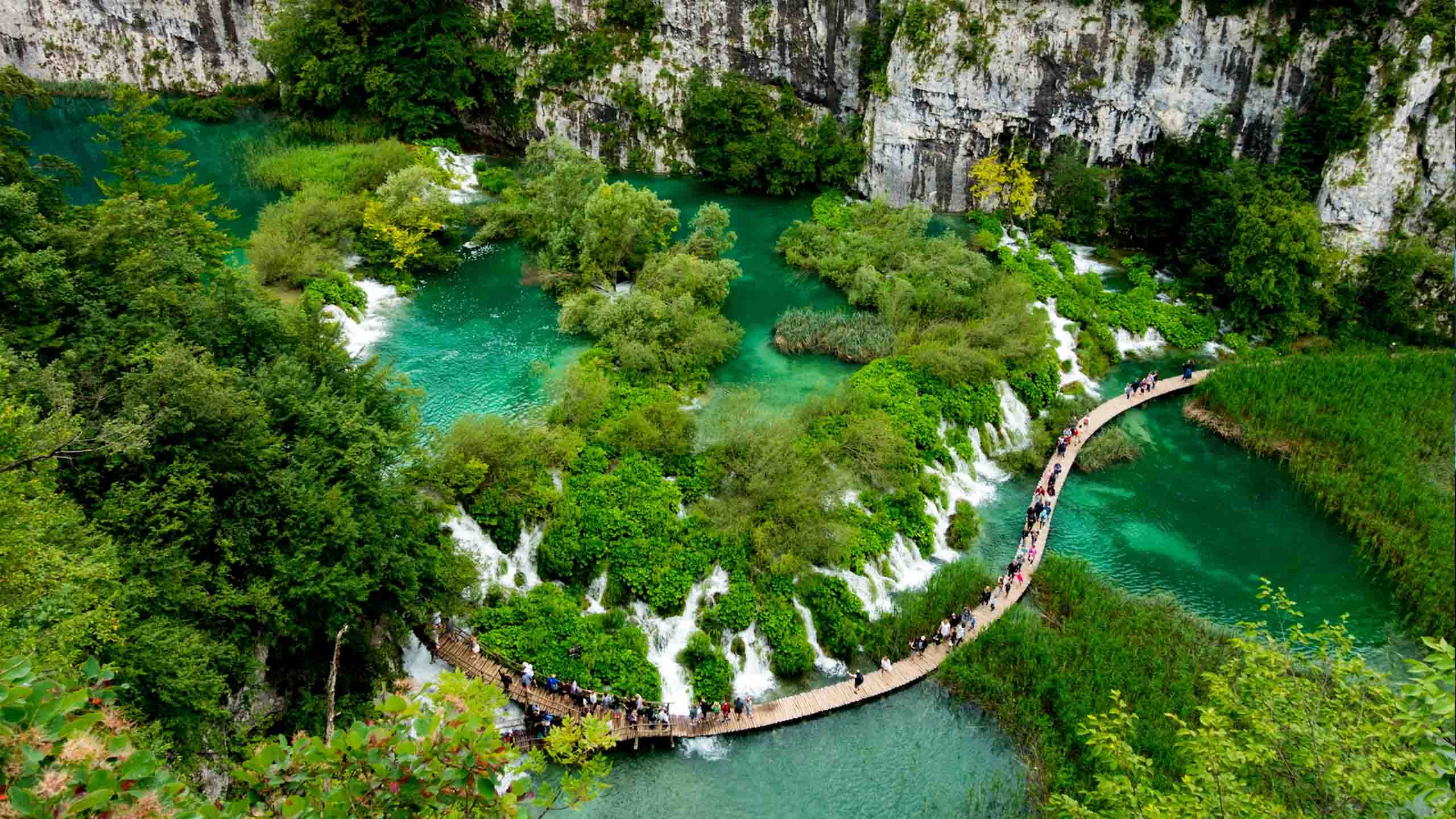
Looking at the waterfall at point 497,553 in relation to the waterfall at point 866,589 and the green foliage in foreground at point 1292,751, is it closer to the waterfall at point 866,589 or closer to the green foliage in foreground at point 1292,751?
the waterfall at point 866,589

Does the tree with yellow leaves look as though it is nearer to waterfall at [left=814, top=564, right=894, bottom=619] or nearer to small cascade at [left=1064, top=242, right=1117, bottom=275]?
small cascade at [left=1064, top=242, right=1117, bottom=275]

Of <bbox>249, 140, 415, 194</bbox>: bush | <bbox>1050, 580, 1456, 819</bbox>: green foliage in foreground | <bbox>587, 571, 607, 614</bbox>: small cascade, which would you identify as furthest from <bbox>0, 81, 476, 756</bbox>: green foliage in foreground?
<bbox>249, 140, 415, 194</bbox>: bush

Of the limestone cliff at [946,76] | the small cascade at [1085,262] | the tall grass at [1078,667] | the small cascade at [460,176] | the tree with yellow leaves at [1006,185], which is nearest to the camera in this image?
the tall grass at [1078,667]

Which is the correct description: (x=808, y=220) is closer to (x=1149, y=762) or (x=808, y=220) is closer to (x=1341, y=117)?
(x=1341, y=117)

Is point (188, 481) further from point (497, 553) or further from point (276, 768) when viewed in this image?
point (276, 768)

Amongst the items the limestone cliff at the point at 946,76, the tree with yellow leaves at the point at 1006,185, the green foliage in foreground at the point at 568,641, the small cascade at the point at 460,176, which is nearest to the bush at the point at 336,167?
the small cascade at the point at 460,176

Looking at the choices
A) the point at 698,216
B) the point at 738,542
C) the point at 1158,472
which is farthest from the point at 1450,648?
the point at 698,216
